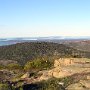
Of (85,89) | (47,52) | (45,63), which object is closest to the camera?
(85,89)

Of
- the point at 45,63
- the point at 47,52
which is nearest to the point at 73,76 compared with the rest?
the point at 45,63

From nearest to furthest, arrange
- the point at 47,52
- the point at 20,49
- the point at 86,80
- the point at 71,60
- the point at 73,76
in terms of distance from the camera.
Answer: the point at 86,80 < the point at 73,76 < the point at 71,60 < the point at 47,52 < the point at 20,49

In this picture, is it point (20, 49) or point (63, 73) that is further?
point (20, 49)

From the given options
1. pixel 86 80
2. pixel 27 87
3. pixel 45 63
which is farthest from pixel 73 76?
pixel 45 63

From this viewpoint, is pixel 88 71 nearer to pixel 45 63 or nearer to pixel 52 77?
pixel 52 77

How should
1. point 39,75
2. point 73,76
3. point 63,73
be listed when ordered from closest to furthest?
point 73,76, point 63,73, point 39,75

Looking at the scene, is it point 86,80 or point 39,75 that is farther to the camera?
point 39,75

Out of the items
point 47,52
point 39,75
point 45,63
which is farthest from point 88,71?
point 47,52

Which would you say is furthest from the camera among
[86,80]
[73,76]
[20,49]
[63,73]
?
[20,49]

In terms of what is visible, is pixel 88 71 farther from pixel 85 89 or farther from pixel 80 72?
pixel 85 89
